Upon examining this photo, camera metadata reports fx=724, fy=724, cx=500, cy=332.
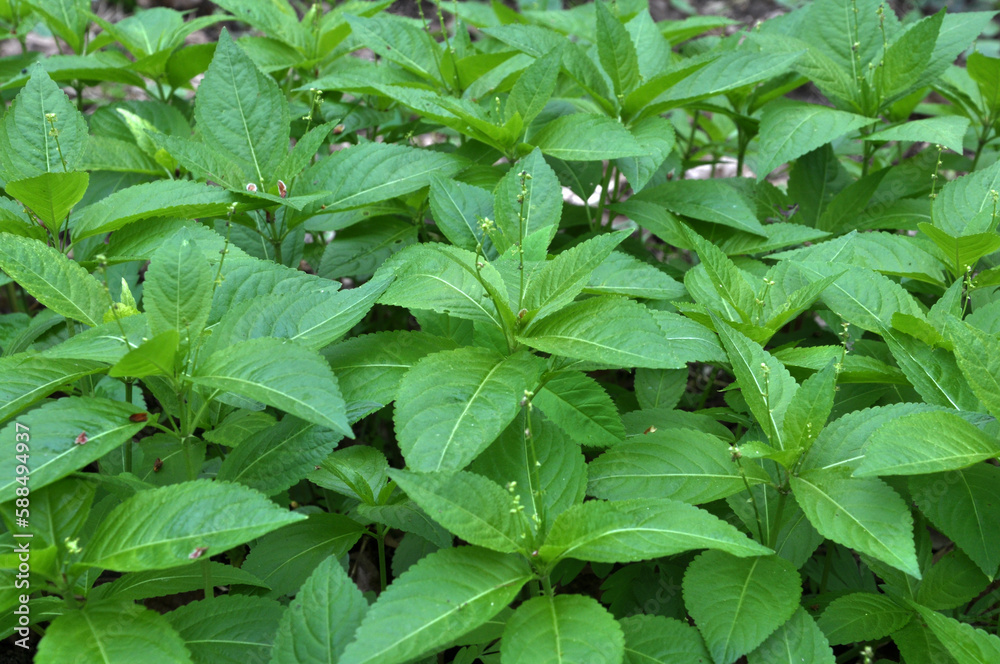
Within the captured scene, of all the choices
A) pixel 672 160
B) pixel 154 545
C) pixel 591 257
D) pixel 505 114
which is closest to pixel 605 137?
pixel 505 114

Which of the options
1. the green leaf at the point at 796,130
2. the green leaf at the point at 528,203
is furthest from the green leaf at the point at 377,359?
the green leaf at the point at 796,130

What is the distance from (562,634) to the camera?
1564mm

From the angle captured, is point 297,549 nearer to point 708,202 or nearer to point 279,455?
point 279,455

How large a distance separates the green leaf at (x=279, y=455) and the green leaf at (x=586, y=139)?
138 centimetres

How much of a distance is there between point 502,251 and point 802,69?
171cm

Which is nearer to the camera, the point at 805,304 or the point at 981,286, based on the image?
the point at 805,304

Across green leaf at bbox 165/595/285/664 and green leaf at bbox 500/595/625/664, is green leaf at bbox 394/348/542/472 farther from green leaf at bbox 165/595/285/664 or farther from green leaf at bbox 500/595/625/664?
green leaf at bbox 165/595/285/664

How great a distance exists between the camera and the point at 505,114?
2.86m

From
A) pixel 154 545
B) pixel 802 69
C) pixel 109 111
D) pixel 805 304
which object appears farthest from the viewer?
pixel 109 111

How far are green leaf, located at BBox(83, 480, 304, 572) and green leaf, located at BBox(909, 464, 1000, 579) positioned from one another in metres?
1.68

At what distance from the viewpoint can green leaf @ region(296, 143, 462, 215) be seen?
257cm

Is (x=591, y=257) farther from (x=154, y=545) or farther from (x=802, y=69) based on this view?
(x=802, y=69)

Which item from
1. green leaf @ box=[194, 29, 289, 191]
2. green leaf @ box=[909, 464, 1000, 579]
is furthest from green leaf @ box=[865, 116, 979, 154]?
green leaf @ box=[194, 29, 289, 191]

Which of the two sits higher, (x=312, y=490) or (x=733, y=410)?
(x=733, y=410)
